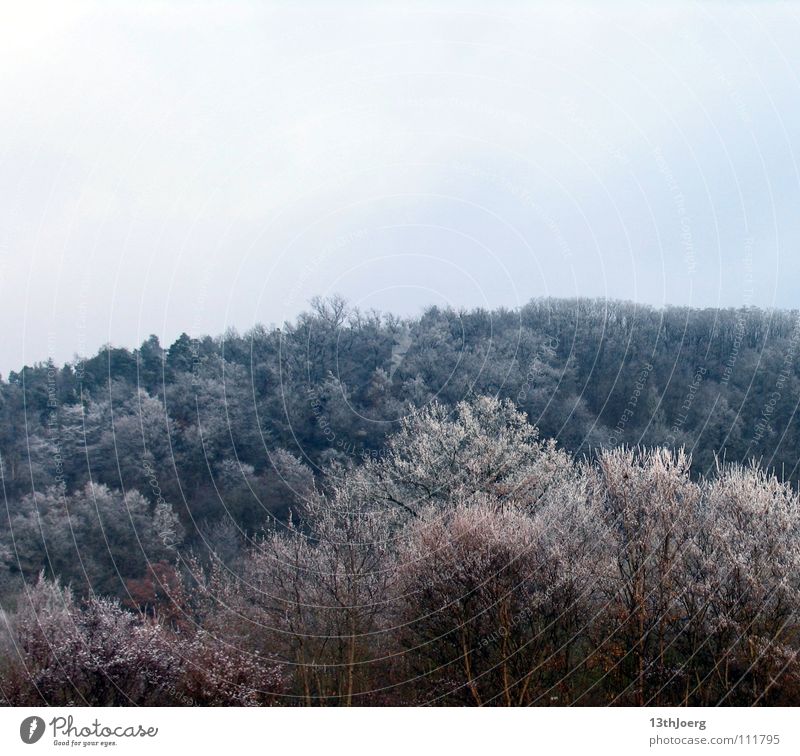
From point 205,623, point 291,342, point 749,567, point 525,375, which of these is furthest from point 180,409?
point 749,567

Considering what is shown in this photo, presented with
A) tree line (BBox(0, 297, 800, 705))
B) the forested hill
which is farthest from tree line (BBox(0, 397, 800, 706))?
the forested hill

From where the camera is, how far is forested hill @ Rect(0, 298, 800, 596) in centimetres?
4784

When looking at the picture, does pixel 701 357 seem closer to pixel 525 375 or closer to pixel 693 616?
pixel 525 375

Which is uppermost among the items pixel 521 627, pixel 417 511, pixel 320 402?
pixel 320 402

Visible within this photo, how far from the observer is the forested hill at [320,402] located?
47844 mm

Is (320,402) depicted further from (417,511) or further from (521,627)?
(521,627)

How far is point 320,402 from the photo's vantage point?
4984 centimetres

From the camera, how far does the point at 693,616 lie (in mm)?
20438

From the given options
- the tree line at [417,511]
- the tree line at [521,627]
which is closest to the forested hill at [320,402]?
the tree line at [417,511]

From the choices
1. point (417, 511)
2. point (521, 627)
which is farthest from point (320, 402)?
point (521, 627)

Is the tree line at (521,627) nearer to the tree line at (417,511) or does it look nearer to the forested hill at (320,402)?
the tree line at (417,511)

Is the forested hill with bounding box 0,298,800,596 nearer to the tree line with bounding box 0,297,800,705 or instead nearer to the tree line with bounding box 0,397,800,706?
the tree line with bounding box 0,297,800,705

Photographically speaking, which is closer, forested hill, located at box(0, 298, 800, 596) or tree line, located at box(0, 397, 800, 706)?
tree line, located at box(0, 397, 800, 706)
